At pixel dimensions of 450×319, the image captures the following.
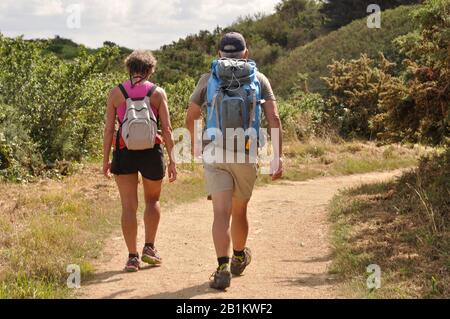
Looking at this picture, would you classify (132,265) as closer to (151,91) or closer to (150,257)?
(150,257)

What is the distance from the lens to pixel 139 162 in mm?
5922

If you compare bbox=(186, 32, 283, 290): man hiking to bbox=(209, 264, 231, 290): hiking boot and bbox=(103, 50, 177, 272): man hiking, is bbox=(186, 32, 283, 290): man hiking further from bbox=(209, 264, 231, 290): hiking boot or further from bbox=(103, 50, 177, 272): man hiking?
bbox=(103, 50, 177, 272): man hiking

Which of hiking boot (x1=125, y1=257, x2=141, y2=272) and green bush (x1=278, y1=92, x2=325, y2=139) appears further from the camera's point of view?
green bush (x1=278, y1=92, x2=325, y2=139)

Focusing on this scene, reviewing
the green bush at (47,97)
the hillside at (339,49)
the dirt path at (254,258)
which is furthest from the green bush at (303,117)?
the dirt path at (254,258)

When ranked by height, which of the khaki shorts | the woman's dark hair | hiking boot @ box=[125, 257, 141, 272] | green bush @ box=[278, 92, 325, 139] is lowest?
hiking boot @ box=[125, 257, 141, 272]

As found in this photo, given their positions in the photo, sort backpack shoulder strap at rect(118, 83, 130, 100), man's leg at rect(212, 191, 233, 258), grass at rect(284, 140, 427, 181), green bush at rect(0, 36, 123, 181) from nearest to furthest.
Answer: man's leg at rect(212, 191, 233, 258) < backpack shoulder strap at rect(118, 83, 130, 100) < green bush at rect(0, 36, 123, 181) < grass at rect(284, 140, 427, 181)

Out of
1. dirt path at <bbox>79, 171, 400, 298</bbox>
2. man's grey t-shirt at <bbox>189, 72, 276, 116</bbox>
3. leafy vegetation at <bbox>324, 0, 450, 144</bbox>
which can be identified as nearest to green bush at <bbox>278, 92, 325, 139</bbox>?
dirt path at <bbox>79, 171, 400, 298</bbox>

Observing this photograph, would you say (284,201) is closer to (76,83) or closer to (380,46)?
(76,83)

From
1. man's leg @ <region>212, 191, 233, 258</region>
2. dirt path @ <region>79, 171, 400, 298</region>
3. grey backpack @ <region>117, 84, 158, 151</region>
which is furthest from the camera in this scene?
grey backpack @ <region>117, 84, 158, 151</region>

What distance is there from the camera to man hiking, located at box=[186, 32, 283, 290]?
5277mm

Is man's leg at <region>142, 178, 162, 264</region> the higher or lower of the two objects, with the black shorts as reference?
lower
